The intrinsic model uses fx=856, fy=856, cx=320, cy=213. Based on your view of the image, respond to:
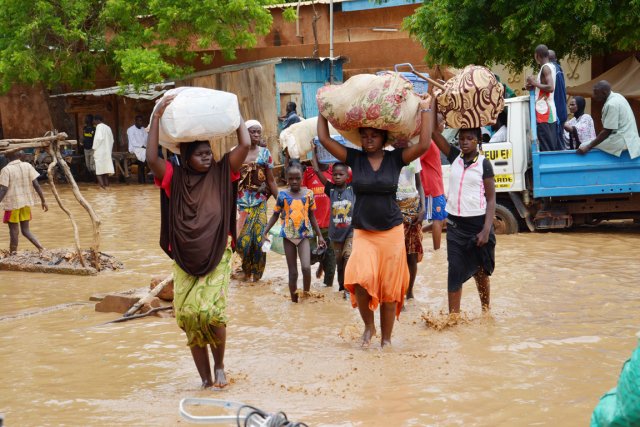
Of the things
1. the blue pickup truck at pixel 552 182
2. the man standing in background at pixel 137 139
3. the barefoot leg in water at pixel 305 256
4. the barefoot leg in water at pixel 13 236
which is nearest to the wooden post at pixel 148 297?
the barefoot leg in water at pixel 305 256

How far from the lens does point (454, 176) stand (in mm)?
6551

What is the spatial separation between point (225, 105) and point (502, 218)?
7.07 metres

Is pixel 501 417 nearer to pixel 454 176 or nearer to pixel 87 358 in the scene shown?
pixel 454 176

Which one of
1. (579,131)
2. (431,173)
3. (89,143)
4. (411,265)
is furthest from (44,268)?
(89,143)

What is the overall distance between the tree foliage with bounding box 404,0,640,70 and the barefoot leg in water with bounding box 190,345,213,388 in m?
10.6

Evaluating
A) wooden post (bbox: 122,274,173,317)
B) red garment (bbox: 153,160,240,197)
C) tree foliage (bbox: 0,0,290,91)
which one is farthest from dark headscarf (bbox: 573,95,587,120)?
tree foliage (bbox: 0,0,290,91)

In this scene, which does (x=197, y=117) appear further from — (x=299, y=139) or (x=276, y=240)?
(x=276, y=240)

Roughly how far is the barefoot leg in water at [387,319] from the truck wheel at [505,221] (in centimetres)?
569

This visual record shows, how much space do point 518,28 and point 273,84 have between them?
708 cm

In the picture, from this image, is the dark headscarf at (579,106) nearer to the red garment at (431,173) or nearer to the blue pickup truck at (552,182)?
the blue pickup truck at (552,182)

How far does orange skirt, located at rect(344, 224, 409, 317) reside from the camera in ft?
19.3

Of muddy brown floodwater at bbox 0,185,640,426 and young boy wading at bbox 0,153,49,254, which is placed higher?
young boy wading at bbox 0,153,49,254

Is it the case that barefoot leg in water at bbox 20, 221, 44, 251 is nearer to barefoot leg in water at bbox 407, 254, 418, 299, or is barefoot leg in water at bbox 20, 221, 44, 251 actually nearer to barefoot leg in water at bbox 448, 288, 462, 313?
barefoot leg in water at bbox 407, 254, 418, 299

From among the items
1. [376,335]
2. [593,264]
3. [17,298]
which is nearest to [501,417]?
[376,335]
